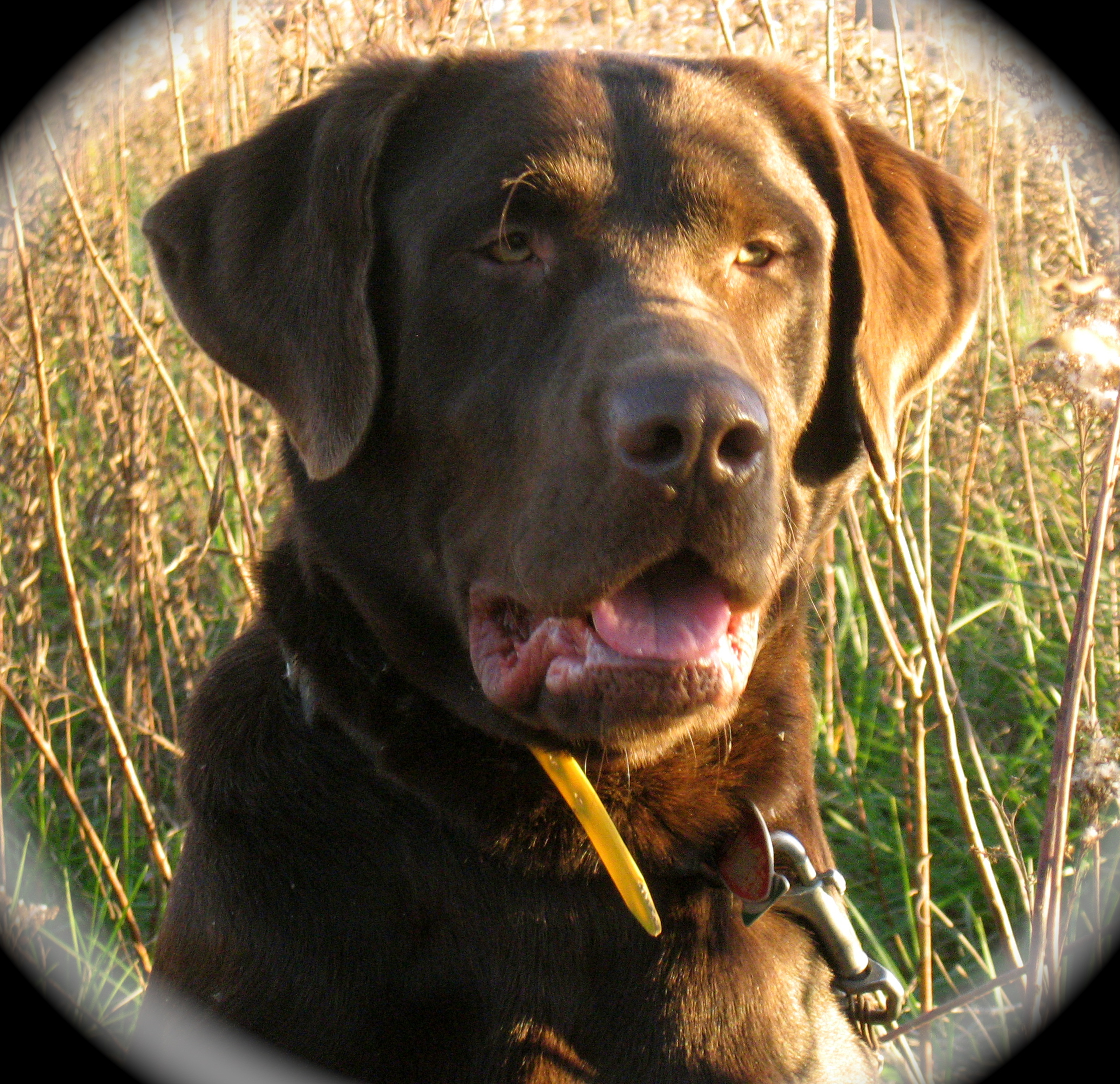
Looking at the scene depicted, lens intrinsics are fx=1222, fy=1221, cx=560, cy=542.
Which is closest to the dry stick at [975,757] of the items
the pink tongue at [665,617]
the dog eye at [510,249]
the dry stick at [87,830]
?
the pink tongue at [665,617]

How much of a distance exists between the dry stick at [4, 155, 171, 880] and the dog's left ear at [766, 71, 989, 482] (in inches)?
67.9

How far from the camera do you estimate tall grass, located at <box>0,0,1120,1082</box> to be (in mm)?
3059

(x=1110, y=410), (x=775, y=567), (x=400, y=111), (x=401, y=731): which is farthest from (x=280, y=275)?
(x=1110, y=410)

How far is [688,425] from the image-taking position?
5.65ft

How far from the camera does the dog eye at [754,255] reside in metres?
2.20

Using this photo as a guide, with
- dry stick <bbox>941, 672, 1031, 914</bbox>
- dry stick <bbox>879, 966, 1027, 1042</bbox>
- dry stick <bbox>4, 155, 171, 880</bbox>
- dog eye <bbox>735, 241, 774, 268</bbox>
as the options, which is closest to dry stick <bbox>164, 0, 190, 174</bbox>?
dry stick <bbox>4, 155, 171, 880</bbox>

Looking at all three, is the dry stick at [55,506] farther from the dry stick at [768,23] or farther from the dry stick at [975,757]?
the dry stick at [975,757]

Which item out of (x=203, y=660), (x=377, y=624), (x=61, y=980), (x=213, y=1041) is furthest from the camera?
(x=203, y=660)

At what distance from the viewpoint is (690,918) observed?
6.84 ft

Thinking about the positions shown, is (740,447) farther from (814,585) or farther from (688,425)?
(814,585)

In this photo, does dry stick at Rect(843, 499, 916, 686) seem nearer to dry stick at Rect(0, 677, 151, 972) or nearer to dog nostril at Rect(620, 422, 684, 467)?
dog nostril at Rect(620, 422, 684, 467)

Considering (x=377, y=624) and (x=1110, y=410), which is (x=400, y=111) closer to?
(x=377, y=624)

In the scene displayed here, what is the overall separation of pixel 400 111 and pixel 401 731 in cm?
113

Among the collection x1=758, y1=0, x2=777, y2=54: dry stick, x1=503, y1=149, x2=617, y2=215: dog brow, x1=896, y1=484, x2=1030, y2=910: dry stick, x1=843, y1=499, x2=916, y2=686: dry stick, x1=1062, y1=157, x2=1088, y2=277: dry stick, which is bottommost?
x1=896, y1=484, x2=1030, y2=910: dry stick
